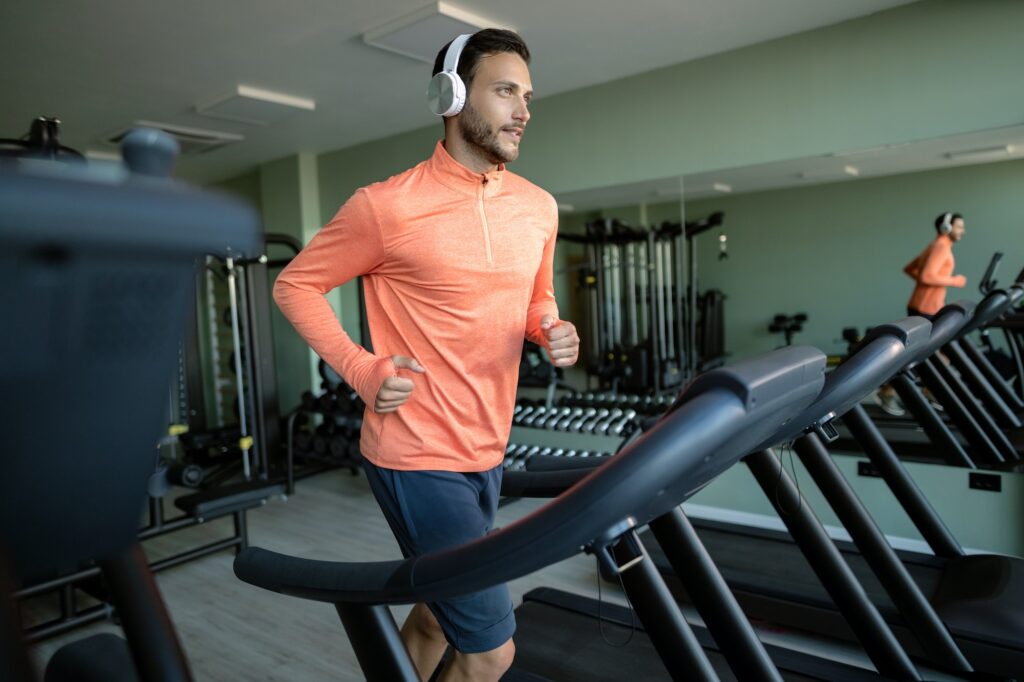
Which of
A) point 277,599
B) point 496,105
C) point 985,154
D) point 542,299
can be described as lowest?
point 277,599

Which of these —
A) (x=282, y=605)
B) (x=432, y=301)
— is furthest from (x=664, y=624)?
(x=282, y=605)

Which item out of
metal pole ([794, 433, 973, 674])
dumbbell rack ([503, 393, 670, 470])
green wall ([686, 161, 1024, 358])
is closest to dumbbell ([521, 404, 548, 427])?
dumbbell rack ([503, 393, 670, 470])

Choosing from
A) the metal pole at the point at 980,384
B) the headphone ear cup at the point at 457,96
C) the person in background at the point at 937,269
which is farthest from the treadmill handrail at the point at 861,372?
the person in background at the point at 937,269

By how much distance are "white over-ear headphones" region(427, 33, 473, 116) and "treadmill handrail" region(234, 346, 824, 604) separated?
840mm

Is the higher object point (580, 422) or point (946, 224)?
point (946, 224)

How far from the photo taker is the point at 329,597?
92 centimetres

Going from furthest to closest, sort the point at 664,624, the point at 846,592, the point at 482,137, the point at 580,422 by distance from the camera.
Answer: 1. the point at 580,422
2. the point at 846,592
3. the point at 482,137
4. the point at 664,624

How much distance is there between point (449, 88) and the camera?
4.65 feet

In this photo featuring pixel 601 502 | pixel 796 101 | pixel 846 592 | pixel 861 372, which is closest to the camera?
pixel 601 502

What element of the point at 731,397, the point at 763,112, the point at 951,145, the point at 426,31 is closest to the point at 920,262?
the point at 951,145

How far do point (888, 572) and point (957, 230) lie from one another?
2.01 meters

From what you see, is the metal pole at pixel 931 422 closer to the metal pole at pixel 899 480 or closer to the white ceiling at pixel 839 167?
the metal pole at pixel 899 480

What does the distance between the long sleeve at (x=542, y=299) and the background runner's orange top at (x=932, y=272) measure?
97.1 inches

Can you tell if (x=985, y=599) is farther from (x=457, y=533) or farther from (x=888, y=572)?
(x=457, y=533)
